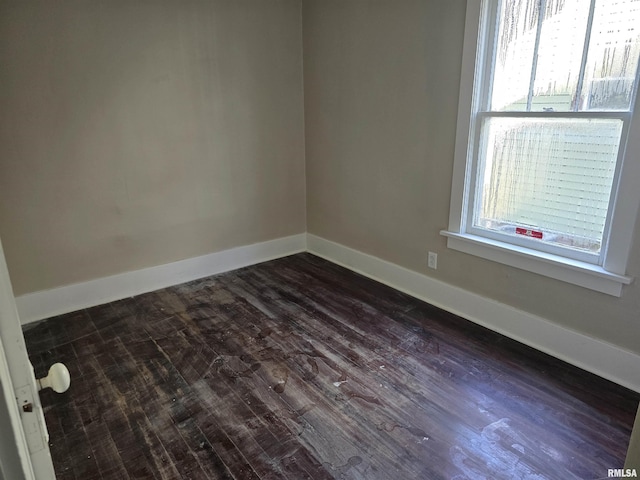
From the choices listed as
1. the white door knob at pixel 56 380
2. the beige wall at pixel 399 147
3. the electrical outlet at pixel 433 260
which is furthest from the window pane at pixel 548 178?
the white door knob at pixel 56 380

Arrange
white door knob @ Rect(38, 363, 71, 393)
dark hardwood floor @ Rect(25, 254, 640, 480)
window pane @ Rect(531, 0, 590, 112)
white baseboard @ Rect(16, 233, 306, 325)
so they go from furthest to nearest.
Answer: white baseboard @ Rect(16, 233, 306, 325) → window pane @ Rect(531, 0, 590, 112) → dark hardwood floor @ Rect(25, 254, 640, 480) → white door knob @ Rect(38, 363, 71, 393)

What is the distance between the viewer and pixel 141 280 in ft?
11.2

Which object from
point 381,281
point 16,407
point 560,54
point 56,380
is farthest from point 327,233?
point 16,407

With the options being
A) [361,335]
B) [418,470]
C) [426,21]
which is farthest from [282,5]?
[418,470]

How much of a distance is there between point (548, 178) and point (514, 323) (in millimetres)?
912

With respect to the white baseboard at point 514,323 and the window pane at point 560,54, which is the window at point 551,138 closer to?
the window pane at point 560,54

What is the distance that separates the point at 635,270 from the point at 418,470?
1.45 m

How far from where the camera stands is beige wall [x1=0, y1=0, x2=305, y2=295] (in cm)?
279

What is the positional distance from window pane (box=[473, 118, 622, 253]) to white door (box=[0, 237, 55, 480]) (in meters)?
2.45

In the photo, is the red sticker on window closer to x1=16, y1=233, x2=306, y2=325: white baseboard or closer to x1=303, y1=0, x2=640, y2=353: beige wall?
x1=303, y1=0, x2=640, y2=353: beige wall

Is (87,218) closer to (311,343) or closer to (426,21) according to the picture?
(311,343)

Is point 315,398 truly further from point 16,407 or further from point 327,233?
point 327,233

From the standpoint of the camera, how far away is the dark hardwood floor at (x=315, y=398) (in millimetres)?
1782

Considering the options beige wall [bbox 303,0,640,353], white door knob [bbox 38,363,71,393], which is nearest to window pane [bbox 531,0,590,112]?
beige wall [bbox 303,0,640,353]
